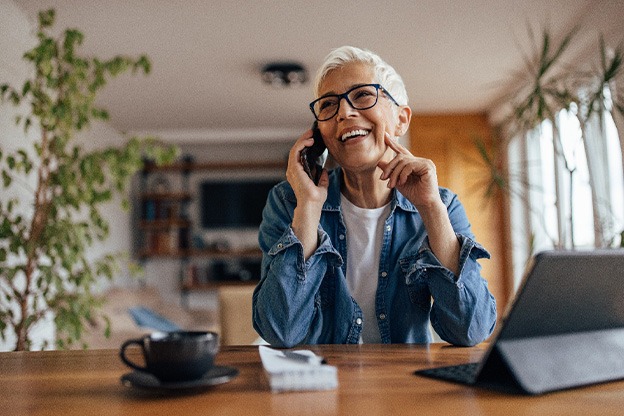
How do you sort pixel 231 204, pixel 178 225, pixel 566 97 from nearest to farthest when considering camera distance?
pixel 566 97 < pixel 178 225 < pixel 231 204

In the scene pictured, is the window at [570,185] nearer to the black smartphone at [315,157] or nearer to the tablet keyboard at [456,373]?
the black smartphone at [315,157]

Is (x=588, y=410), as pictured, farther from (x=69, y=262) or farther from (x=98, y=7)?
(x=98, y=7)

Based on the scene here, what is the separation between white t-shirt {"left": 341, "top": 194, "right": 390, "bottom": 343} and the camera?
145cm

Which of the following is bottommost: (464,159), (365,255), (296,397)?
(296,397)

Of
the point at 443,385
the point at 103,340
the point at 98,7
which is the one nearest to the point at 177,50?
the point at 98,7

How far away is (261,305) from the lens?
4.31 feet

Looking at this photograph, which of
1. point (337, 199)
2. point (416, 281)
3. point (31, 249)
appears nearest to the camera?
point (416, 281)

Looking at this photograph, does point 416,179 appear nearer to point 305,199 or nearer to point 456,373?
point 305,199

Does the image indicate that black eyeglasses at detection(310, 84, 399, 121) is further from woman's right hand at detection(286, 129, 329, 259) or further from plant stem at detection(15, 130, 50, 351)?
plant stem at detection(15, 130, 50, 351)

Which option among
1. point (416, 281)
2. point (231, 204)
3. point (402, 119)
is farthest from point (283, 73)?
point (416, 281)

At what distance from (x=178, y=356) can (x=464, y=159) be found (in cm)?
615

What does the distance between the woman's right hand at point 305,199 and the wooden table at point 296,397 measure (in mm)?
412

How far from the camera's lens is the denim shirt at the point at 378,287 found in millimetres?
1244

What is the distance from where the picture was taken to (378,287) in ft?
4.73
